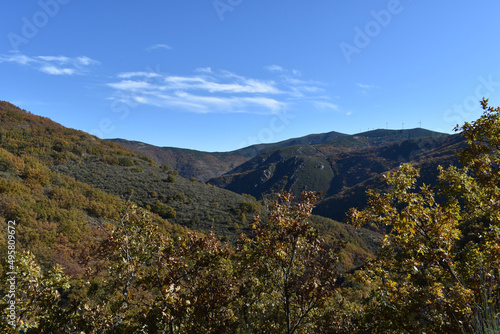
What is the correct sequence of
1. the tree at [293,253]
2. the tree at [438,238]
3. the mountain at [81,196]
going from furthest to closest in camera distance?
the mountain at [81,196] → the tree at [293,253] → the tree at [438,238]

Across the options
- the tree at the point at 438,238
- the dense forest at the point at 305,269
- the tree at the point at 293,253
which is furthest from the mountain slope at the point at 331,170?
the tree at the point at 293,253

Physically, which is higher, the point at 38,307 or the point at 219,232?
the point at 38,307

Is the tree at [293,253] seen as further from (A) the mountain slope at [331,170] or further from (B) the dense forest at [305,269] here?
(A) the mountain slope at [331,170]

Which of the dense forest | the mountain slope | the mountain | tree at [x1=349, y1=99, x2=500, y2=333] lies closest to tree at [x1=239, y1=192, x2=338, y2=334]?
the dense forest

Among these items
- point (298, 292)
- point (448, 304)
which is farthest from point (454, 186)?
point (298, 292)

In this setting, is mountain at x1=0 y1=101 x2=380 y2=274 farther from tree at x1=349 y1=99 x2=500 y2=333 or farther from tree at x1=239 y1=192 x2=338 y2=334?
tree at x1=349 y1=99 x2=500 y2=333

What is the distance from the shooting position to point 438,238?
16.3ft

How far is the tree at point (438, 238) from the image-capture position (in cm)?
486

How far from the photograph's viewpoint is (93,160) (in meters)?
47.2

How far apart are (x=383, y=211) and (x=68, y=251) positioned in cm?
2164

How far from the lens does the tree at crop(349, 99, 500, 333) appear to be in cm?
486

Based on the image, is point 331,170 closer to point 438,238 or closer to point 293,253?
point 438,238

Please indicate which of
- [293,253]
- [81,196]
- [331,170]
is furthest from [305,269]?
[331,170]

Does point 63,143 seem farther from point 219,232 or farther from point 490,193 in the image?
point 490,193
